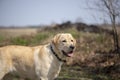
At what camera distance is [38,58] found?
6.77 m

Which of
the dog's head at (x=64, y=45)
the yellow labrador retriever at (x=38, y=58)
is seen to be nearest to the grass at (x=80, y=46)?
the yellow labrador retriever at (x=38, y=58)

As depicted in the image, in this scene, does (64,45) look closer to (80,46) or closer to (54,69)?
A: (54,69)

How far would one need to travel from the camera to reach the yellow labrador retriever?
6621 millimetres

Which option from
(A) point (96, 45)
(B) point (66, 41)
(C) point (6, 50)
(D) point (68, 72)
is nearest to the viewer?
(B) point (66, 41)

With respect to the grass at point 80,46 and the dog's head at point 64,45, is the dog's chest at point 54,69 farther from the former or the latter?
the grass at point 80,46

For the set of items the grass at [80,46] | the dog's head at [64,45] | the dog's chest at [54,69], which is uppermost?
the dog's head at [64,45]

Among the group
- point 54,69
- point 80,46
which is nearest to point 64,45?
point 54,69

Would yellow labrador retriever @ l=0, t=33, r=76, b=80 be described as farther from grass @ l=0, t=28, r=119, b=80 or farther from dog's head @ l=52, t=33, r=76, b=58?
grass @ l=0, t=28, r=119, b=80

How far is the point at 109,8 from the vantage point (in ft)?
39.4

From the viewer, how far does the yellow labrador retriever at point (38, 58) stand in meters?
6.62

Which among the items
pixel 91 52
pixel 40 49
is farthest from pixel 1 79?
pixel 91 52

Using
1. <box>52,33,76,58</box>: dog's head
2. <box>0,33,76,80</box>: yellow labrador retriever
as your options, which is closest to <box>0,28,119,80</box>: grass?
<box>0,33,76,80</box>: yellow labrador retriever

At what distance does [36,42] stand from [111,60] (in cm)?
863

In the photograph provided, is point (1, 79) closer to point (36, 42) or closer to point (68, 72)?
point (68, 72)
